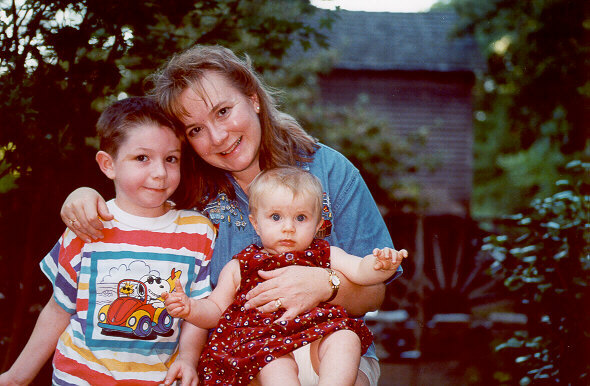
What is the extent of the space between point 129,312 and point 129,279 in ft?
0.38

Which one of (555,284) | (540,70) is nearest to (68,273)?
(555,284)

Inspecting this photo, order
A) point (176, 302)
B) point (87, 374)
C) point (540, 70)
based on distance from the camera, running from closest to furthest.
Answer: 1. point (176, 302)
2. point (87, 374)
3. point (540, 70)

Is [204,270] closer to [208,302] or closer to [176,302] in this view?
[208,302]

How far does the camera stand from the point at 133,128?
2311 millimetres

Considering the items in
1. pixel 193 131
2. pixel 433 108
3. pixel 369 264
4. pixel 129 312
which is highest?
pixel 433 108

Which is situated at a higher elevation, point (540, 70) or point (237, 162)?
point (540, 70)

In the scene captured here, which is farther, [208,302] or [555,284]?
[555,284]

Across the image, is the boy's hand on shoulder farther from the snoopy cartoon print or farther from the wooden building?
the wooden building

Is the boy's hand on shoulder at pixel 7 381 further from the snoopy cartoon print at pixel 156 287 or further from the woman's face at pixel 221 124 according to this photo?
the woman's face at pixel 221 124

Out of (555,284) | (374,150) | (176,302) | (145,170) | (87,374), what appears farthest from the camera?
(374,150)

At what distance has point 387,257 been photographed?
83.1 inches

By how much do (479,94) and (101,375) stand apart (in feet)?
79.4

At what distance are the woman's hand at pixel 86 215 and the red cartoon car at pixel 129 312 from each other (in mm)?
205

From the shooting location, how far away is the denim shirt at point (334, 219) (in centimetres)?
253
